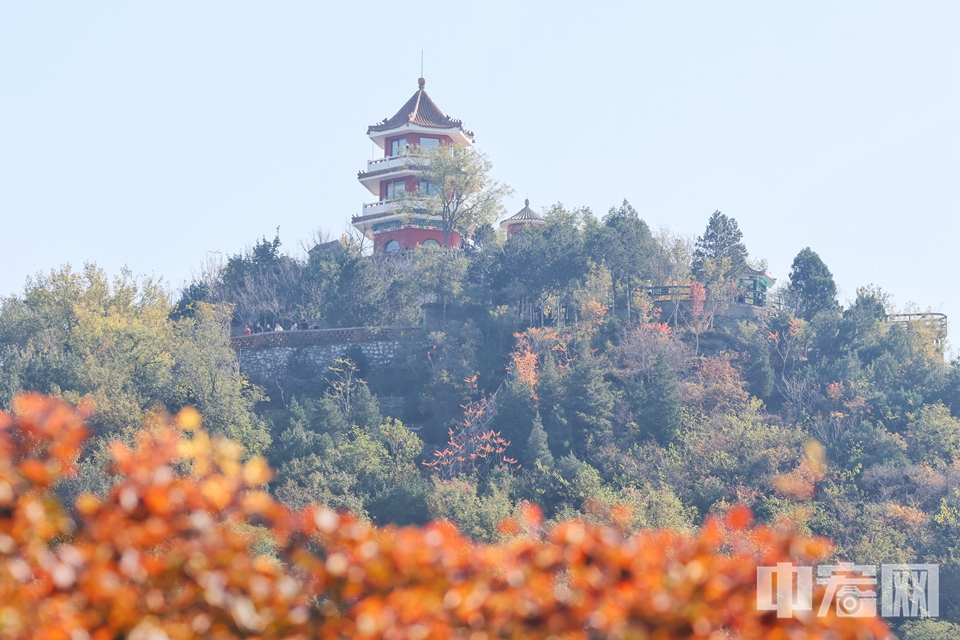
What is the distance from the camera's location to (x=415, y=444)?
77.4 ft

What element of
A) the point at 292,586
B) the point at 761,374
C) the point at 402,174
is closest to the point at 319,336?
the point at 402,174

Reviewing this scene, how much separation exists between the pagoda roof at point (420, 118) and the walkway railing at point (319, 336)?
10.2 metres

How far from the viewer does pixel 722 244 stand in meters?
29.9

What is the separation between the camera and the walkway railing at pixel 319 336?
27781mm

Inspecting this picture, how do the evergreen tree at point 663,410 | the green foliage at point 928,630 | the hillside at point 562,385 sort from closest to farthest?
the green foliage at point 928,630 < the hillside at point 562,385 < the evergreen tree at point 663,410

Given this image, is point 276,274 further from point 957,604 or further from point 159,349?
point 957,604

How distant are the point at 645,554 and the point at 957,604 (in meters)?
17.9

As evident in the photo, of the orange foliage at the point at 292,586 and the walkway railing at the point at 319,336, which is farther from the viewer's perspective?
the walkway railing at the point at 319,336

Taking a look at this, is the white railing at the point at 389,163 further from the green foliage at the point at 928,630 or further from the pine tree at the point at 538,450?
the green foliage at the point at 928,630

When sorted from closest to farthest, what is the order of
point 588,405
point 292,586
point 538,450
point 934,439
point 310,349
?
point 292,586
point 538,450
point 934,439
point 588,405
point 310,349

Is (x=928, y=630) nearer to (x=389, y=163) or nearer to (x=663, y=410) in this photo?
(x=663, y=410)

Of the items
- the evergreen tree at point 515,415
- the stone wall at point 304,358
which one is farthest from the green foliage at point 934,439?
the stone wall at point 304,358

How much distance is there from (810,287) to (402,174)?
1314 cm

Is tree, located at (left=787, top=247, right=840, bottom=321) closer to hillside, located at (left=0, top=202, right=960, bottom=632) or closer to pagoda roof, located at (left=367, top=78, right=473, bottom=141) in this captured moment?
hillside, located at (left=0, top=202, right=960, bottom=632)
